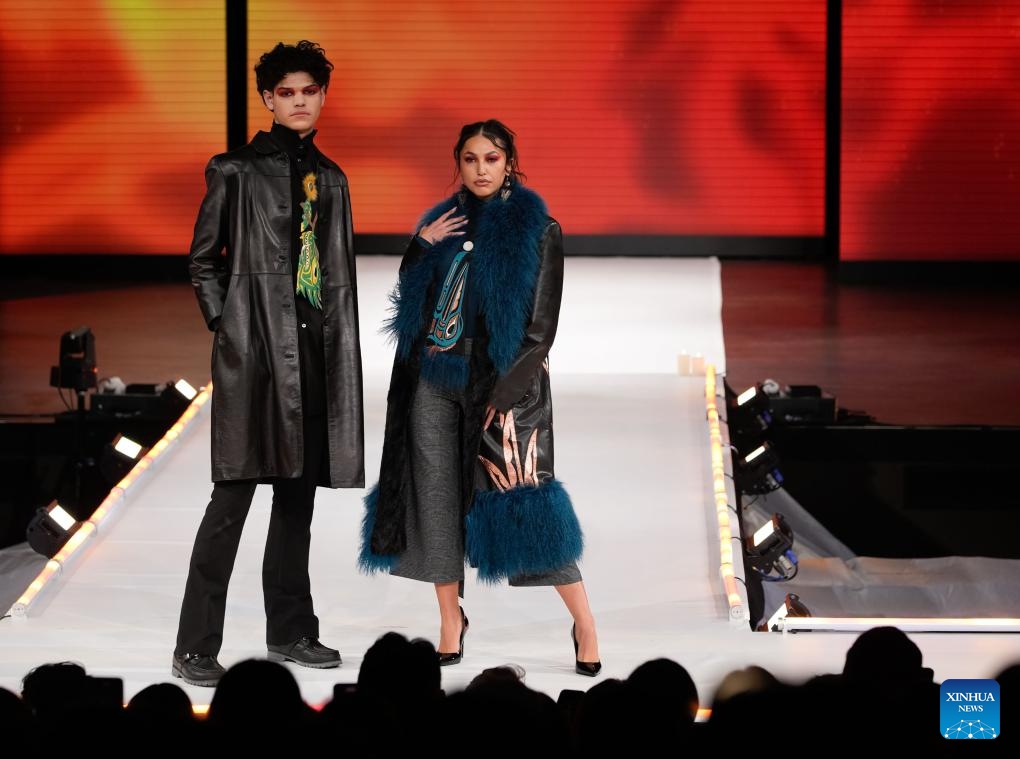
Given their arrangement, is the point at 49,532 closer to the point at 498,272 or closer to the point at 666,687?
the point at 498,272

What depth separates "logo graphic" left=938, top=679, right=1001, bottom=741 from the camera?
6.17ft

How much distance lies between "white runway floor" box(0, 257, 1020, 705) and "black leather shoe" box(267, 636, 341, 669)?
0.02 meters

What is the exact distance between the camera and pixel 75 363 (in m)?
6.34

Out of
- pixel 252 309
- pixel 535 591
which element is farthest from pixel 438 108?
pixel 252 309

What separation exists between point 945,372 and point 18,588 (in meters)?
4.83

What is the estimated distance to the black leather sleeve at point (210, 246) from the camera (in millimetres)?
3234

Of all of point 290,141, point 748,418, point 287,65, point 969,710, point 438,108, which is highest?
point 438,108

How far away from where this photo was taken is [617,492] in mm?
4980

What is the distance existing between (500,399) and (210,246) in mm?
675

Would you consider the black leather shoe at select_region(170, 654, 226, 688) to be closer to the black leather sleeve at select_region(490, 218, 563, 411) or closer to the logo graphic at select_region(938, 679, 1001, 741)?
the black leather sleeve at select_region(490, 218, 563, 411)

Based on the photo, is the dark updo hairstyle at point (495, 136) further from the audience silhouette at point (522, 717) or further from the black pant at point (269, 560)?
the audience silhouette at point (522, 717)

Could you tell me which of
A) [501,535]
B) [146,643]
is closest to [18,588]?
[146,643]

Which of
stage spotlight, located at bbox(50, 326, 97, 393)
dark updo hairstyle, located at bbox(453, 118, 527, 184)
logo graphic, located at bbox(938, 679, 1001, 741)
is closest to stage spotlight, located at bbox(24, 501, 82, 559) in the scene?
stage spotlight, located at bbox(50, 326, 97, 393)

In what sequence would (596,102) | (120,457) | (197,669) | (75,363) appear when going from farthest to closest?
1. (596,102)
2. (75,363)
3. (120,457)
4. (197,669)
